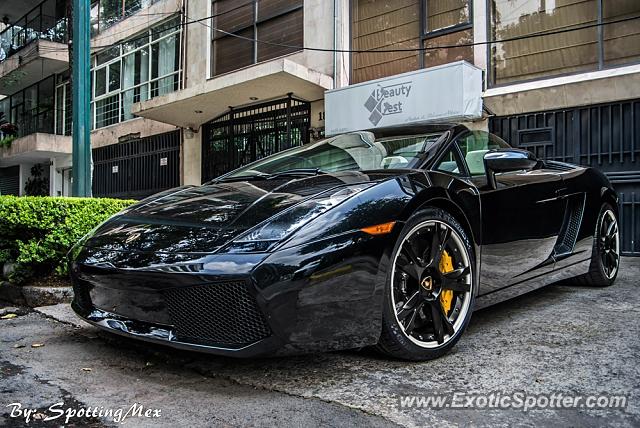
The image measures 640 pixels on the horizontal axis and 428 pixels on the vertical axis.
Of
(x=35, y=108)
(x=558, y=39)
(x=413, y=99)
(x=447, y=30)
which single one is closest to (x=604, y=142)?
(x=558, y=39)

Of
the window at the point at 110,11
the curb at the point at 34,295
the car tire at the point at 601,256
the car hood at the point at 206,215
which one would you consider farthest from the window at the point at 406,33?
the window at the point at 110,11

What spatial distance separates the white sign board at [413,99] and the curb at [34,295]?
476 cm

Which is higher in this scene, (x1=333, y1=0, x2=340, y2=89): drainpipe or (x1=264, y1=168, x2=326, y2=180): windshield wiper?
(x1=333, y1=0, x2=340, y2=89): drainpipe

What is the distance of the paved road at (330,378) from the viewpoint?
179 centimetres

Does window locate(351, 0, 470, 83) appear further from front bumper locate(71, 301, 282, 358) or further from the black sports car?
front bumper locate(71, 301, 282, 358)

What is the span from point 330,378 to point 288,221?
70 centimetres

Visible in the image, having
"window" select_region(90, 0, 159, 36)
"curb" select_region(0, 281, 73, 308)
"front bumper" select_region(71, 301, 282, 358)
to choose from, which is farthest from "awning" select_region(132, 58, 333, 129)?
"front bumper" select_region(71, 301, 282, 358)

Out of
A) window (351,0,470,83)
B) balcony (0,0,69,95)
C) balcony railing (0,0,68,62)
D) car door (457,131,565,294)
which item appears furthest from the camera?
balcony railing (0,0,68,62)

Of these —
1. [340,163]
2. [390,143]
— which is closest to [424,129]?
[390,143]

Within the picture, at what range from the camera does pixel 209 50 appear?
41.2 feet

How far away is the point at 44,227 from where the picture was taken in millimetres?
4219

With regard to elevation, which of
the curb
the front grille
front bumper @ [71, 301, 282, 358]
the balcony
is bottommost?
the curb

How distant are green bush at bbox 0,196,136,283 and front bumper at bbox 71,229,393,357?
2350 mm

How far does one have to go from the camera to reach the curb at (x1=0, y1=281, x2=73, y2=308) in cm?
390
